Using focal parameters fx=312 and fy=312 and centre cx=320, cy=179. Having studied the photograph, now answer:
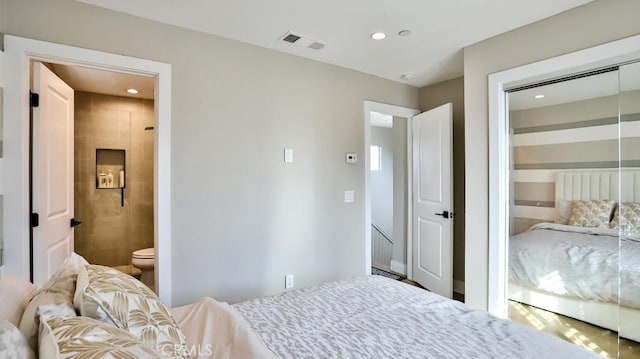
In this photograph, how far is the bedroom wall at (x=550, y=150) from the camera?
230cm

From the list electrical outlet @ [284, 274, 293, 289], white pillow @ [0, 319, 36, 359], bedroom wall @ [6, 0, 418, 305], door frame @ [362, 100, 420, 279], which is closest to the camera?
white pillow @ [0, 319, 36, 359]

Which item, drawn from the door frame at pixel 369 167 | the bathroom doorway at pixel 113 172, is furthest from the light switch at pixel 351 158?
the bathroom doorway at pixel 113 172

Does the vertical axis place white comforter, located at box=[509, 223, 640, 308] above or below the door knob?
below

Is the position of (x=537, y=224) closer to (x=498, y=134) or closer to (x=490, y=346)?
(x=498, y=134)

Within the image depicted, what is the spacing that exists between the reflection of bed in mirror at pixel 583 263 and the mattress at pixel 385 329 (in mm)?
1356

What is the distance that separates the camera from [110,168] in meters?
3.97

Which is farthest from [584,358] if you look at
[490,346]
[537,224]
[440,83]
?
[440,83]

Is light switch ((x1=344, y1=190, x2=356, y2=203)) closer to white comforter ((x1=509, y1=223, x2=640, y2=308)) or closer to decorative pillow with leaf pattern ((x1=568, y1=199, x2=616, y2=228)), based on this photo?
white comforter ((x1=509, y1=223, x2=640, y2=308))

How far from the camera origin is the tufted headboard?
2.06 meters

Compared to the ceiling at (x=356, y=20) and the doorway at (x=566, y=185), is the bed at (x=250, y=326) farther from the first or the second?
the ceiling at (x=356, y=20)

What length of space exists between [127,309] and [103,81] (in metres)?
3.34

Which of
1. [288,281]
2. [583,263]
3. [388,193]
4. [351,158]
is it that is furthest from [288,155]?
[388,193]

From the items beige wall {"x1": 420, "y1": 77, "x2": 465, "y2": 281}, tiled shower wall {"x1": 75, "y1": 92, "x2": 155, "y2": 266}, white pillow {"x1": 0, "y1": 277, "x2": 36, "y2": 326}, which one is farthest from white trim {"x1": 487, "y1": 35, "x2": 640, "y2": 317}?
tiled shower wall {"x1": 75, "y1": 92, "x2": 155, "y2": 266}

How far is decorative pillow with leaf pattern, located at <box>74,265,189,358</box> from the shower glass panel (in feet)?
8.94
